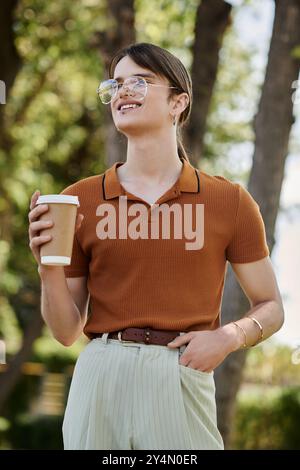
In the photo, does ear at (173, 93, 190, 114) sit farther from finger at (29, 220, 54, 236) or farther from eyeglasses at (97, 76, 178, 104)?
finger at (29, 220, 54, 236)

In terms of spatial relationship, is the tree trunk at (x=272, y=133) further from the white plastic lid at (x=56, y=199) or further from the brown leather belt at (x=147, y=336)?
the white plastic lid at (x=56, y=199)

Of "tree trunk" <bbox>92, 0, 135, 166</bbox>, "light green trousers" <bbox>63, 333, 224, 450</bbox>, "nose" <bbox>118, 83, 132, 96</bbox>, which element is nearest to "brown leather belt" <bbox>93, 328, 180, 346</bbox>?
"light green trousers" <bbox>63, 333, 224, 450</bbox>

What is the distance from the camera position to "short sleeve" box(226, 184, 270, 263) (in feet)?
9.62

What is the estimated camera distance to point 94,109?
61.9ft

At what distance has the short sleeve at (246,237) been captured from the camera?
2.93m

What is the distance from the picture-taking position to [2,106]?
12.5 m

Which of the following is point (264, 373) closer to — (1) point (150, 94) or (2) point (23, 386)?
(2) point (23, 386)

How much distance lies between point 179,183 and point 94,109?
16.2m

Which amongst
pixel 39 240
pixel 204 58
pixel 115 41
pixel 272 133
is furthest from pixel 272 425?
pixel 39 240

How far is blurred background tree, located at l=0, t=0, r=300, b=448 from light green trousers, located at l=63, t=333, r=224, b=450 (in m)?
3.91

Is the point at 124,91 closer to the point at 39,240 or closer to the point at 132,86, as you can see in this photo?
the point at 132,86

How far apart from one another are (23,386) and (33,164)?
20.6 feet

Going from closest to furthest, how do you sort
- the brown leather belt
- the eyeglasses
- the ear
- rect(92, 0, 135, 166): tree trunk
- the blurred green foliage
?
1. the brown leather belt
2. the eyeglasses
3. the ear
4. rect(92, 0, 135, 166): tree trunk
5. the blurred green foliage

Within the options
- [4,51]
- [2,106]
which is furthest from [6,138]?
[4,51]
